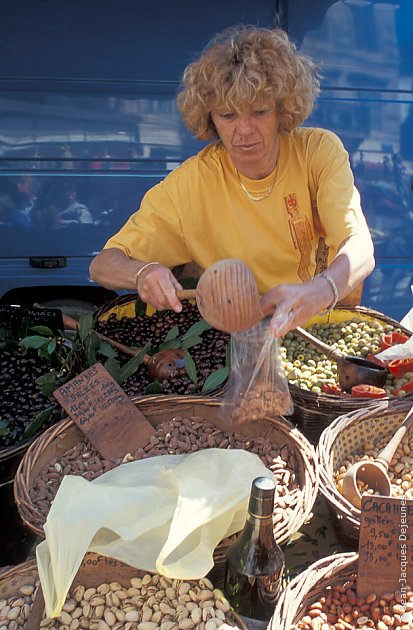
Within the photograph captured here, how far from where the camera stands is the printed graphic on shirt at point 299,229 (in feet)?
7.52

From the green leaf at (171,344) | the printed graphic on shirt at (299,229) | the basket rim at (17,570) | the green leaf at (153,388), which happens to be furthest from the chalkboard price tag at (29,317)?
the basket rim at (17,570)

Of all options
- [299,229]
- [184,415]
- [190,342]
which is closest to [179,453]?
[184,415]

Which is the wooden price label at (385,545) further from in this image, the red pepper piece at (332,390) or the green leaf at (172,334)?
the green leaf at (172,334)

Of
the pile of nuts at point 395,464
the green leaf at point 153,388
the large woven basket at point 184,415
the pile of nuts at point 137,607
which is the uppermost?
the green leaf at point 153,388

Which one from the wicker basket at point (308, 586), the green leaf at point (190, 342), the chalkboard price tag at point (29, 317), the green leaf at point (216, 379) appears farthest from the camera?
the chalkboard price tag at point (29, 317)

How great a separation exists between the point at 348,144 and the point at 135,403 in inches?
86.3

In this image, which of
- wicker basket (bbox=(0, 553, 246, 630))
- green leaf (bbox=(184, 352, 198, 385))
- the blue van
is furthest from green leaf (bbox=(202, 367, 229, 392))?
the blue van

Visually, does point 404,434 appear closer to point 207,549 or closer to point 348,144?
point 207,549

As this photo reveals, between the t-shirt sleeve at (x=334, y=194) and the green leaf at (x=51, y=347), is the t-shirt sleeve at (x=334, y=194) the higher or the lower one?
the higher one

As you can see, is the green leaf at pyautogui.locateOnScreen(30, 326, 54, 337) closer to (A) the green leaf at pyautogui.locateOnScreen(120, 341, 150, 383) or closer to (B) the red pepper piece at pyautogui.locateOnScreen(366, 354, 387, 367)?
(A) the green leaf at pyautogui.locateOnScreen(120, 341, 150, 383)

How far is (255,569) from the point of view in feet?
3.99

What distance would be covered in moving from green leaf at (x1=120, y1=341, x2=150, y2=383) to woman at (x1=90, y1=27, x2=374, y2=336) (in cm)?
23

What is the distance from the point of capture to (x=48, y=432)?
1.66m

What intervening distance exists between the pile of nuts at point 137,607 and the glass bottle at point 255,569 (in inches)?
1.8
